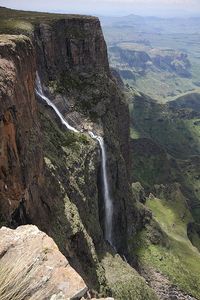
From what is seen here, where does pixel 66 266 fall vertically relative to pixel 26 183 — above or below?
above

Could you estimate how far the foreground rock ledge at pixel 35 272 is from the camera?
76.4ft

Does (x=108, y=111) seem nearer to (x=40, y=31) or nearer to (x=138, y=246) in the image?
(x=40, y=31)

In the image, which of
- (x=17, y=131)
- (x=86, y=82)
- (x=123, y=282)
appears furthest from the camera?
(x=86, y=82)

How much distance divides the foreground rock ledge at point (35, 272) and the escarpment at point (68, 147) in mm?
15031

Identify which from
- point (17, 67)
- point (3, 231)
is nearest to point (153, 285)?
point (17, 67)

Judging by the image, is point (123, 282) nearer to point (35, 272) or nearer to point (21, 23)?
point (35, 272)

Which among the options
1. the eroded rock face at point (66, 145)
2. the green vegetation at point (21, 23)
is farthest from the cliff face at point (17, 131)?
the green vegetation at point (21, 23)

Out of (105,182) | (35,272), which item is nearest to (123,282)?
(105,182)

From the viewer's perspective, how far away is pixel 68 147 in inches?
3066

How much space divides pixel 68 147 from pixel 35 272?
176 feet

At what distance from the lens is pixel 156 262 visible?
9412cm

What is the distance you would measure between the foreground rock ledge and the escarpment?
1503 cm

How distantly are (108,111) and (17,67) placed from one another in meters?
49.1

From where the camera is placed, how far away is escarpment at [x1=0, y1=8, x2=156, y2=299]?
46.0 metres
